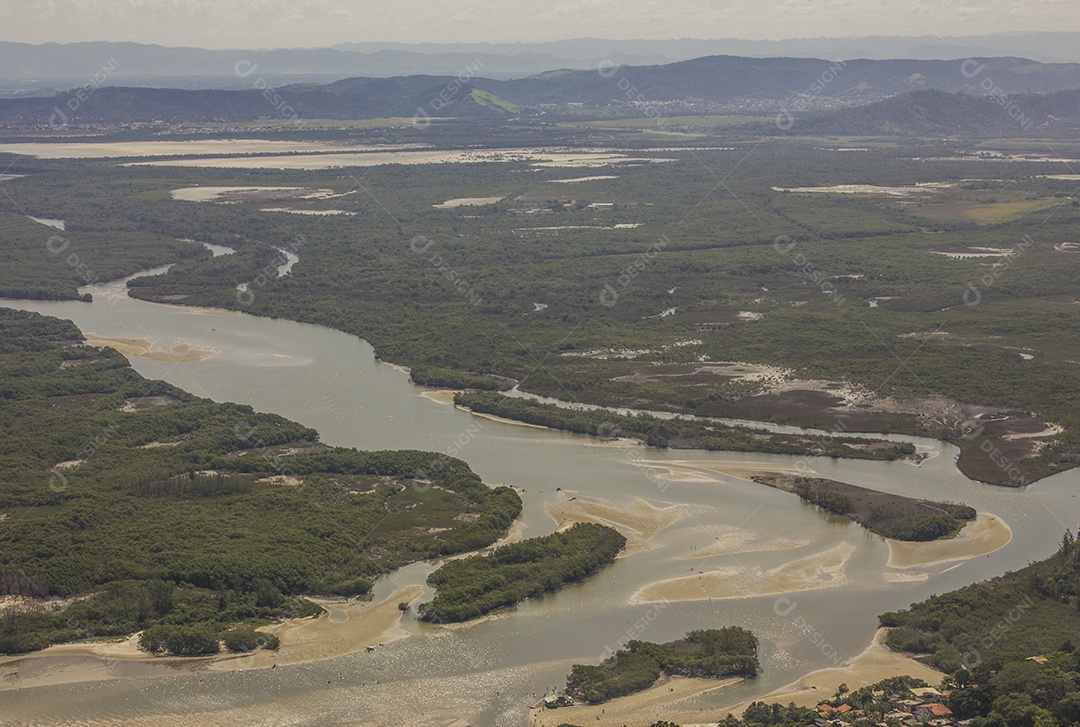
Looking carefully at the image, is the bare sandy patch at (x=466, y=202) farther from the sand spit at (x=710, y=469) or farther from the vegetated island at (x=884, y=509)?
the vegetated island at (x=884, y=509)

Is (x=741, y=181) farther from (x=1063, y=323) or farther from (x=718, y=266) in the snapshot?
(x=1063, y=323)

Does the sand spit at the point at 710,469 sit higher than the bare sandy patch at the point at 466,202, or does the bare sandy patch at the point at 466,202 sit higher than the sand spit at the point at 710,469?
the bare sandy patch at the point at 466,202

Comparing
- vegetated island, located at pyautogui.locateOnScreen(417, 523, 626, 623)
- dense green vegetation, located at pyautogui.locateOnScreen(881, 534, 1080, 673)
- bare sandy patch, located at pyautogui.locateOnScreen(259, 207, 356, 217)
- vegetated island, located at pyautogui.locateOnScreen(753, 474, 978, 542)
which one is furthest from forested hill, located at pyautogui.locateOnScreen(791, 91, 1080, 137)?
vegetated island, located at pyautogui.locateOnScreen(417, 523, 626, 623)

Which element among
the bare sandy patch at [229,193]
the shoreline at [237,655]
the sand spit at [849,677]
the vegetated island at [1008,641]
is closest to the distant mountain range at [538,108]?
the bare sandy patch at [229,193]

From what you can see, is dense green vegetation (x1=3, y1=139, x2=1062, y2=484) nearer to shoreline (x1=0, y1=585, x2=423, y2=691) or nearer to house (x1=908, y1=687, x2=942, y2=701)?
house (x1=908, y1=687, x2=942, y2=701)

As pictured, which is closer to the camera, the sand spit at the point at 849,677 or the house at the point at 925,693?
the house at the point at 925,693

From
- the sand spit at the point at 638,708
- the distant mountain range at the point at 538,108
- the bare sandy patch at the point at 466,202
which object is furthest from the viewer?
the distant mountain range at the point at 538,108

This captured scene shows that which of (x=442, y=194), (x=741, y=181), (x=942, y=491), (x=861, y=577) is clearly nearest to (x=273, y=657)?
(x=861, y=577)

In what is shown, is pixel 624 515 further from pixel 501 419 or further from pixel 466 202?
pixel 466 202
